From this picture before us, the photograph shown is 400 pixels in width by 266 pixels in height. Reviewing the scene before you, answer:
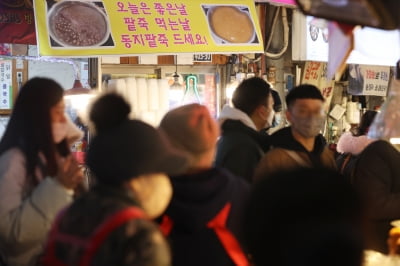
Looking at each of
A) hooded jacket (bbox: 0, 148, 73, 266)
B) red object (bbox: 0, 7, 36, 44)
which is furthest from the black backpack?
red object (bbox: 0, 7, 36, 44)

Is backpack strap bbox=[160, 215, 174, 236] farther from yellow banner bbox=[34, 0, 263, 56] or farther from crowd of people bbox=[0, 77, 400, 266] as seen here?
yellow banner bbox=[34, 0, 263, 56]

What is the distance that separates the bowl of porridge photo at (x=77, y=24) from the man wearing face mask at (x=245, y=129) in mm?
1644

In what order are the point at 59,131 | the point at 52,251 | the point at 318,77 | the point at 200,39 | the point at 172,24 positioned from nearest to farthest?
the point at 52,251, the point at 59,131, the point at 172,24, the point at 200,39, the point at 318,77

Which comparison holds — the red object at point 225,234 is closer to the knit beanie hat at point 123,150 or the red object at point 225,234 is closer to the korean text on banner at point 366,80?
the knit beanie hat at point 123,150

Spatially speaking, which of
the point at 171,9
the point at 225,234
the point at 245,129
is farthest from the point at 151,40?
the point at 225,234

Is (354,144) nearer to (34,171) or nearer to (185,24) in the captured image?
(185,24)

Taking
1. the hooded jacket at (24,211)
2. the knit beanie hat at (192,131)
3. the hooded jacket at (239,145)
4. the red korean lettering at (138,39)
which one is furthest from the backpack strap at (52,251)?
the red korean lettering at (138,39)

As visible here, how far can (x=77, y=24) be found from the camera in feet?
16.5

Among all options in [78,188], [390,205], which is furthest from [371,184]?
[78,188]

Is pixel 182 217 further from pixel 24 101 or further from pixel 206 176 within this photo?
pixel 24 101

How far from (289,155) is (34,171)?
167 cm

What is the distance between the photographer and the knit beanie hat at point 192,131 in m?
2.63

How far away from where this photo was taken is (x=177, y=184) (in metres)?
2.58

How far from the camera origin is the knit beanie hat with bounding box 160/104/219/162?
2.63 meters
